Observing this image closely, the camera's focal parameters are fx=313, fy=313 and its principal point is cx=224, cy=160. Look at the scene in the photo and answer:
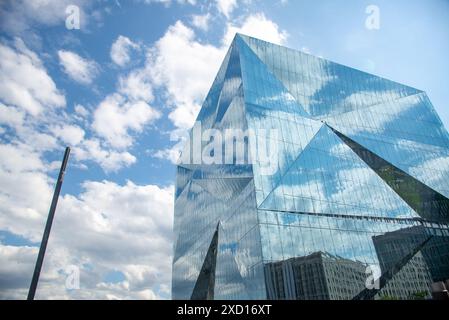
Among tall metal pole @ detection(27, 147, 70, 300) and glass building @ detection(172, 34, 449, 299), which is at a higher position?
glass building @ detection(172, 34, 449, 299)

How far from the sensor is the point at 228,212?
39281mm

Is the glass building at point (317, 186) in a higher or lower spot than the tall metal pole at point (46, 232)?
higher

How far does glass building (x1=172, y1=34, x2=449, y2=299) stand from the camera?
102ft

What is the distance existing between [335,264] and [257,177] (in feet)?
38.6

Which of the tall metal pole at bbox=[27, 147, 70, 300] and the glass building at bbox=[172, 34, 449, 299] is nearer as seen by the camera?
the tall metal pole at bbox=[27, 147, 70, 300]

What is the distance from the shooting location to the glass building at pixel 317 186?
31.2 metres

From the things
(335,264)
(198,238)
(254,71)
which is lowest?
(335,264)

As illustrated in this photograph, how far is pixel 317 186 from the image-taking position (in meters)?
35.7

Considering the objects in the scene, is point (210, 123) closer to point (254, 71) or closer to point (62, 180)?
point (254, 71)

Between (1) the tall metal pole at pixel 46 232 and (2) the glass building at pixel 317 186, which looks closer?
(1) the tall metal pole at pixel 46 232

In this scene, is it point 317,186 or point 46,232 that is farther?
point 317,186

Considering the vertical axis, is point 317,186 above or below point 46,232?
above
